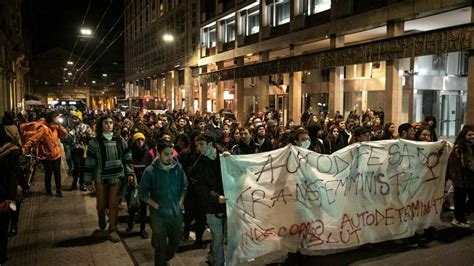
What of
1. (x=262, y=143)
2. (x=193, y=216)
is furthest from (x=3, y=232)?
(x=262, y=143)

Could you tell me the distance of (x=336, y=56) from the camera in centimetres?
1867

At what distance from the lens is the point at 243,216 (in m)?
5.11

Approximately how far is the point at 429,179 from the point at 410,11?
11.1m

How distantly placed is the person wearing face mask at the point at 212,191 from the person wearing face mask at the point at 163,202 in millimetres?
369

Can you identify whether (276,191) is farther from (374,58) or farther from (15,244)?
(374,58)

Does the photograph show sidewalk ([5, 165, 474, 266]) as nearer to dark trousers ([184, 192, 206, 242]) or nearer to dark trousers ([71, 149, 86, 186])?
dark trousers ([184, 192, 206, 242])

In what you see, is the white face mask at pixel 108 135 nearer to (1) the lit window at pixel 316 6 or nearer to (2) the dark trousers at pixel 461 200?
(2) the dark trousers at pixel 461 200

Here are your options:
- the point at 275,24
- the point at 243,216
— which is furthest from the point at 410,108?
the point at 243,216

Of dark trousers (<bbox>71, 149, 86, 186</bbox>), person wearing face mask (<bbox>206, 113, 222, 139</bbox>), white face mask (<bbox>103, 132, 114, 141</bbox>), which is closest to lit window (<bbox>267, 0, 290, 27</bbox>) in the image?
person wearing face mask (<bbox>206, 113, 222, 139</bbox>)

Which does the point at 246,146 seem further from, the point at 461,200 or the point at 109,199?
the point at 461,200

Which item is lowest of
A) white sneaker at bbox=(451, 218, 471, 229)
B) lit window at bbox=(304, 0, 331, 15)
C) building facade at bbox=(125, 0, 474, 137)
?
white sneaker at bbox=(451, 218, 471, 229)

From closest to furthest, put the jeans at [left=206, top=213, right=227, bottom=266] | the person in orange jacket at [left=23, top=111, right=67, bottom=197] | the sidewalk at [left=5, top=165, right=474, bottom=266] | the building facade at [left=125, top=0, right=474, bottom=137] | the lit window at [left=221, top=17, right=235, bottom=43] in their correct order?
1. the jeans at [left=206, top=213, right=227, bottom=266]
2. the sidewalk at [left=5, top=165, right=474, bottom=266]
3. the person in orange jacket at [left=23, top=111, right=67, bottom=197]
4. the building facade at [left=125, top=0, right=474, bottom=137]
5. the lit window at [left=221, top=17, right=235, bottom=43]

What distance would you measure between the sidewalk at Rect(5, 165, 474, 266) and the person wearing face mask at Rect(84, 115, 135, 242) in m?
0.42

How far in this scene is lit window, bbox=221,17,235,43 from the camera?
33.3 meters
